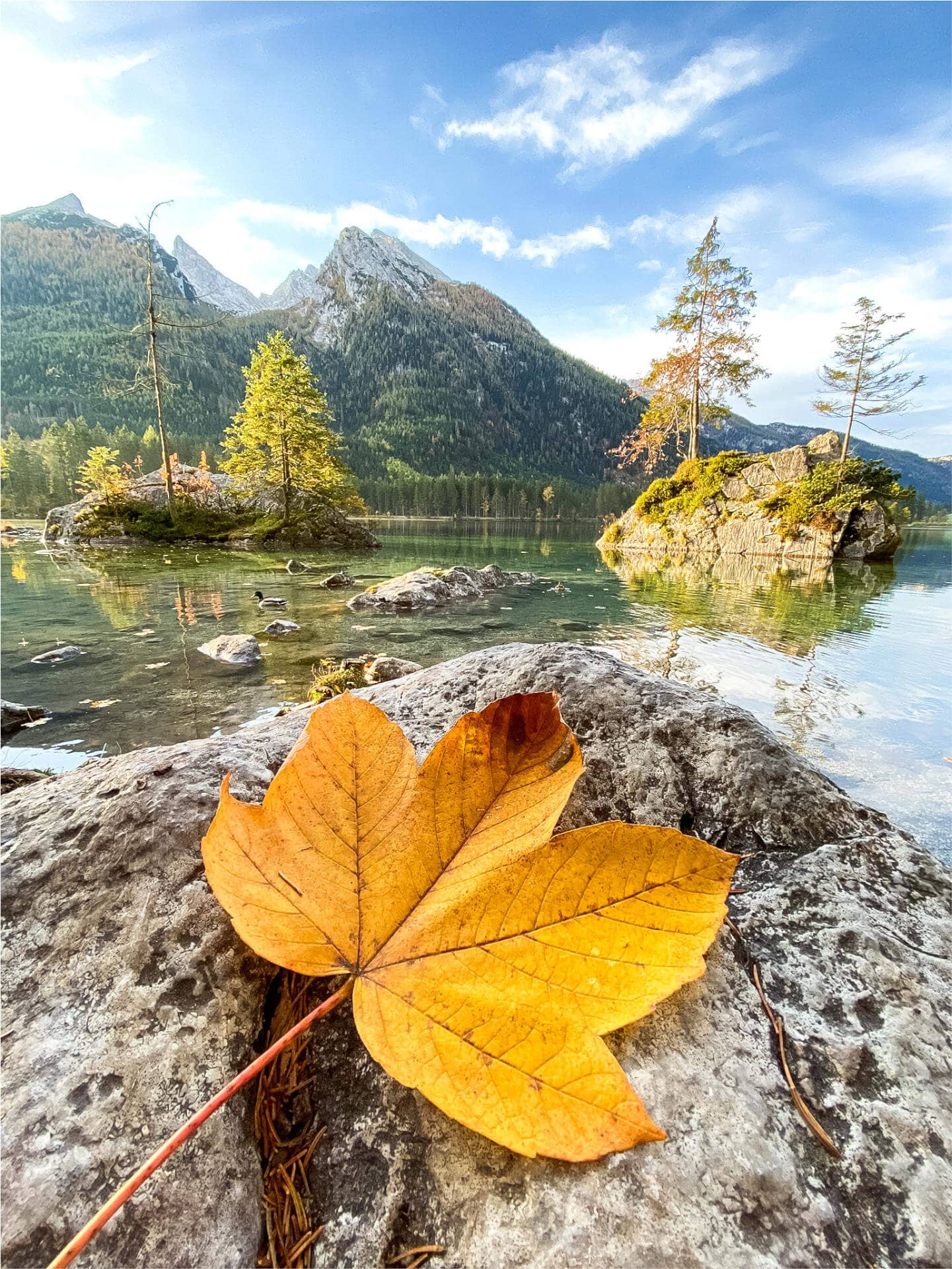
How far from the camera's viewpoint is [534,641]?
4922mm

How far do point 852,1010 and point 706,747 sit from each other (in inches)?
29.2

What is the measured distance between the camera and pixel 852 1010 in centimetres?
93

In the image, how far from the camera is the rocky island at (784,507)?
24.2 meters

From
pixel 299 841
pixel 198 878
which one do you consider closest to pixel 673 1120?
pixel 299 841

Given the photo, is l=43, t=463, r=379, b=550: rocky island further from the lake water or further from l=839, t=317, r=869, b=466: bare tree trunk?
l=839, t=317, r=869, b=466: bare tree trunk

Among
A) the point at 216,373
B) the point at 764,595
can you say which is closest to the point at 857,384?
the point at 764,595

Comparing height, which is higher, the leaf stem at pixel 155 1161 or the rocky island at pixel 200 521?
the rocky island at pixel 200 521

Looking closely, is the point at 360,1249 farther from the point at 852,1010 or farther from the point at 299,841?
the point at 852,1010

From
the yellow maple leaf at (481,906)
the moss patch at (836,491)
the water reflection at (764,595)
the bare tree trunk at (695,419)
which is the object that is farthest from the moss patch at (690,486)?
the yellow maple leaf at (481,906)

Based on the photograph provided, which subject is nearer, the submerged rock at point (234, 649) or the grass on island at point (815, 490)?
the submerged rock at point (234, 649)

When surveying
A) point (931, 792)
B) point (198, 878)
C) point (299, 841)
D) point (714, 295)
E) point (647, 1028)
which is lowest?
point (931, 792)

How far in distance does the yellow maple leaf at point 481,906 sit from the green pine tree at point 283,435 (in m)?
28.0

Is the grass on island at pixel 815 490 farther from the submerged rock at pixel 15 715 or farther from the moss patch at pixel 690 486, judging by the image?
the submerged rock at pixel 15 715

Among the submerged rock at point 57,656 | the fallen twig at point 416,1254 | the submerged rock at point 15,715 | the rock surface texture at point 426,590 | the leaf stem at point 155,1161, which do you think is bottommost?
the submerged rock at point 15,715
